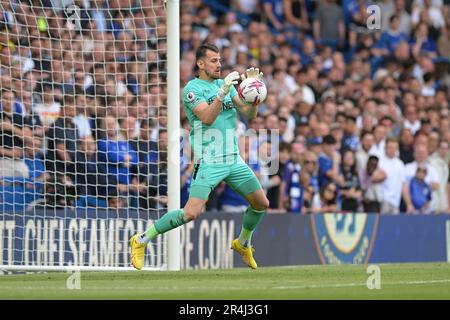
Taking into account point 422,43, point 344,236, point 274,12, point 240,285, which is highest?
point 274,12

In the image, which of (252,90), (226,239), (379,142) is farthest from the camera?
(379,142)

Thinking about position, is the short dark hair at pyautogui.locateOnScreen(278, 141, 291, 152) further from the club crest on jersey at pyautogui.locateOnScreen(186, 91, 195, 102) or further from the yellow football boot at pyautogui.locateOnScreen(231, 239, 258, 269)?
the club crest on jersey at pyautogui.locateOnScreen(186, 91, 195, 102)

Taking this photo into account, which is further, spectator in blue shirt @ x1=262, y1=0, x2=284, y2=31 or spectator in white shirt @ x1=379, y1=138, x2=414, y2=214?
spectator in blue shirt @ x1=262, y1=0, x2=284, y2=31

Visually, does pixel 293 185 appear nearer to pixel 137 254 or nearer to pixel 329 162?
pixel 329 162

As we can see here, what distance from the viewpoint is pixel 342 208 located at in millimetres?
20109

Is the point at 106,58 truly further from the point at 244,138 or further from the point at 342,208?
the point at 342,208

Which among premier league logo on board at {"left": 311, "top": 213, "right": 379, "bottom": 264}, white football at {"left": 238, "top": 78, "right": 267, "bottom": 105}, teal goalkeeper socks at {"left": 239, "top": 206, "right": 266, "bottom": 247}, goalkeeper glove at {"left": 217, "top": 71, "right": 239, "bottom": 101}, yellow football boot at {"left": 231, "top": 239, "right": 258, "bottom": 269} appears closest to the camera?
goalkeeper glove at {"left": 217, "top": 71, "right": 239, "bottom": 101}

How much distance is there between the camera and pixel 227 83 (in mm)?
12391

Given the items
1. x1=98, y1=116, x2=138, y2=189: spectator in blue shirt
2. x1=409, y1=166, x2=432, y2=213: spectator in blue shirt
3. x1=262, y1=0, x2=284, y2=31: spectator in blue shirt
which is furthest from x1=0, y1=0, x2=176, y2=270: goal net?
x1=262, y1=0, x2=284, y2=31: spectator in blue shirt

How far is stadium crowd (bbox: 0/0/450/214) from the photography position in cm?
1552

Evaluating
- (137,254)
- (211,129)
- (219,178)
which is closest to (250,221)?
(219,178)

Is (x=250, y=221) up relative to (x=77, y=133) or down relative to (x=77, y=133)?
down

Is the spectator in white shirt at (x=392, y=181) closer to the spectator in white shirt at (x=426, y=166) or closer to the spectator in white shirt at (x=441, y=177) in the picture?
the spectator in white shirt at (x=426, y=166)

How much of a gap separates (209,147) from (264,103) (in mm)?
7915
